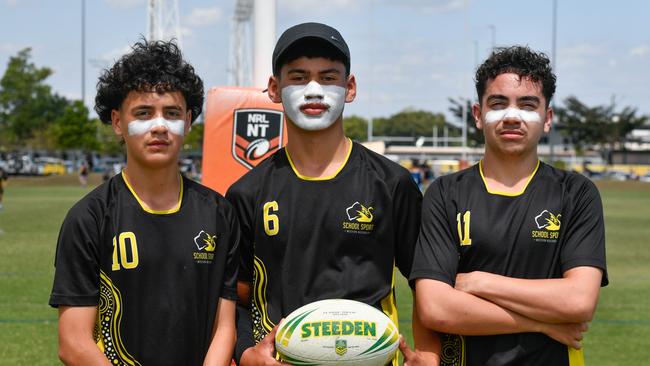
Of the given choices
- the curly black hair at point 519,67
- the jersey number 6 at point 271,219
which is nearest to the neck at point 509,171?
the curly black hair at point 519,67

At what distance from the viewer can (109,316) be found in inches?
119

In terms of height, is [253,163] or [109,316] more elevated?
[253,163]

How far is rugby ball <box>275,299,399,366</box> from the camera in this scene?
2.86 metres

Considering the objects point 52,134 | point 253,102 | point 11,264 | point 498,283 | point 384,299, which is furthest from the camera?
point 52,134

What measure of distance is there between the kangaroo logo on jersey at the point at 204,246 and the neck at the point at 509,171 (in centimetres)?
110

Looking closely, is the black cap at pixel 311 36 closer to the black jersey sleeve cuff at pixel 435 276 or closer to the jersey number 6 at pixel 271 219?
the jersey number 6 at pixel 271 219

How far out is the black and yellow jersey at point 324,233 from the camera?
124 inches

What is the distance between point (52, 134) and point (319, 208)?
55.1m

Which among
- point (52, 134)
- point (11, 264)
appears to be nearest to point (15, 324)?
point (11, 264)

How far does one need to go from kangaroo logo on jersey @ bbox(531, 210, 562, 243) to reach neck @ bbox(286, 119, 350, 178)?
80 centimetres

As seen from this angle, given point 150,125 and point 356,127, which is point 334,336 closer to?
point 150,125

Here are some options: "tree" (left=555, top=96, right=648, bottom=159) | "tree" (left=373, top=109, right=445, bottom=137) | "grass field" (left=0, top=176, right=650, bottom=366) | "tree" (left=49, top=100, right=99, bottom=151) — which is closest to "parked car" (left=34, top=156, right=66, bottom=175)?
"tree" (left=49, top=100, right=99, bottom=151)

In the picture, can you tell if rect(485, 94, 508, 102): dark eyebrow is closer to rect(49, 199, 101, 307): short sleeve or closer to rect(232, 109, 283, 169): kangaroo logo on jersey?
rect(49, 199, 101, 307): short sleeve

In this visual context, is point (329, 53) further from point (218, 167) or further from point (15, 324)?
point (15, 324)
